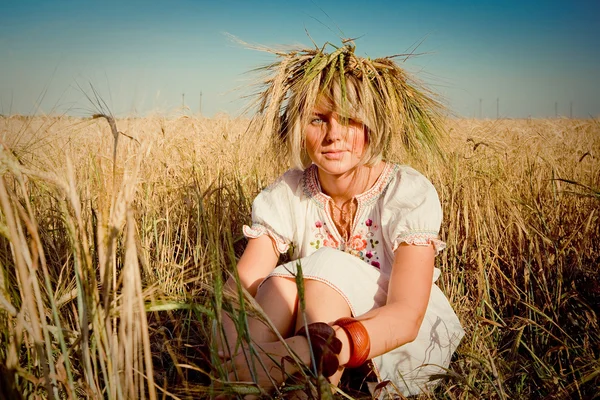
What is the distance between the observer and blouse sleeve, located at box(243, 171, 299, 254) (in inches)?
69.4

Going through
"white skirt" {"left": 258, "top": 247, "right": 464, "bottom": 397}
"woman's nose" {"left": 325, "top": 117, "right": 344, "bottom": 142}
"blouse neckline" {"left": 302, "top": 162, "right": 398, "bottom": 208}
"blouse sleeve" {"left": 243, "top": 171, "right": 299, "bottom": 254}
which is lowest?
"white skirt" {"left": 258, "top": 247, "right": 464, "bottom": 397}

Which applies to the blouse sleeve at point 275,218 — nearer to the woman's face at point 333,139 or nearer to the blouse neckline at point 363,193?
the blouse neckline at point 363,193

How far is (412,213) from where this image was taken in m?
1.52

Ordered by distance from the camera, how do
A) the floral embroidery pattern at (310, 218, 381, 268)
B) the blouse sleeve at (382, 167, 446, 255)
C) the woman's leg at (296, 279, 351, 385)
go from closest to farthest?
the woman's leg at (296, 279, 351, 385)
the blouse sleeve at (382, 167, 446, 255)
the floral embroidery pattern at (310, 218, 381, 268)

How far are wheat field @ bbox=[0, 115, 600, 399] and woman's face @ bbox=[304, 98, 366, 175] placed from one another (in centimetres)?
35

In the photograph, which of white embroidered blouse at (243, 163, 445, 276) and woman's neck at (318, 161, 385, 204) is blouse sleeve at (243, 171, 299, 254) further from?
woman's neck at (318, 161, 385, 204)

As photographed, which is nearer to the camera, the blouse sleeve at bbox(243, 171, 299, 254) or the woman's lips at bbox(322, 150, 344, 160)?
the woman's lips at bbox(322, 150, 344, 160)

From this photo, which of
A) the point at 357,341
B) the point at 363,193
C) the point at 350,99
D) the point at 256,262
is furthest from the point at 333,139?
the point at 357,341

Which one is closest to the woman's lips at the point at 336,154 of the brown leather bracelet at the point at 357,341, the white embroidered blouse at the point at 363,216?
the white embroidered blouse at the point at 363,216

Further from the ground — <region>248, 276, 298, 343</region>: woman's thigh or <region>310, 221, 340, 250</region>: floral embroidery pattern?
<region>310, 221, 340, 250</region>: floral embroidery pattern

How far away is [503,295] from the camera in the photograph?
201 cm

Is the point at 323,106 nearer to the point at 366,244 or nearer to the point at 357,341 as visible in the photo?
the point at 366,244

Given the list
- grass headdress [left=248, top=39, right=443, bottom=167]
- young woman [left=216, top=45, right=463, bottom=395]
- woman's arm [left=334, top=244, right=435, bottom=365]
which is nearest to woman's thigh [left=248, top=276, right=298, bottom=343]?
young woman [left=216, top=45, right=463, bottom=395]

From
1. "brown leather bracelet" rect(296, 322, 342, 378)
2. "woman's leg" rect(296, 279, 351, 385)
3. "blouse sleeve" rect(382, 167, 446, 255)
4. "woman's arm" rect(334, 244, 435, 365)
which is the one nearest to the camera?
"brown leather bracelet" rect(296, 322, 342, 378)
